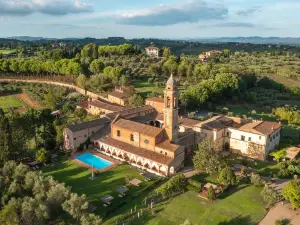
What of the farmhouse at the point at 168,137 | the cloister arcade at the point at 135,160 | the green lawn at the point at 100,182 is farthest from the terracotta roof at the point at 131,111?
the green lawn at the point at 100,182

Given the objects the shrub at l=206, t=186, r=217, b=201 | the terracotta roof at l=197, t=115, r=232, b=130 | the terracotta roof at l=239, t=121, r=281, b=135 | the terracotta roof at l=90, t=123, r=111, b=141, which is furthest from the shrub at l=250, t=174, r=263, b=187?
the terracotta roof at l=90, t=123, r=111, b=141

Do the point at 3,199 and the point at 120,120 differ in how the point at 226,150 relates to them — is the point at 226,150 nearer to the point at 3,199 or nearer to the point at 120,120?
the point at 120,120

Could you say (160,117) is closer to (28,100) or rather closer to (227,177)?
(227,177)

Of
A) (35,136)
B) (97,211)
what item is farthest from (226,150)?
(35,136)

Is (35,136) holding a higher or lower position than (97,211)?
higher

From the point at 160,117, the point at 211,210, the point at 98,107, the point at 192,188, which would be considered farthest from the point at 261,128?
the point at 98,107

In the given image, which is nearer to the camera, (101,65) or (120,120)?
(120,120)
